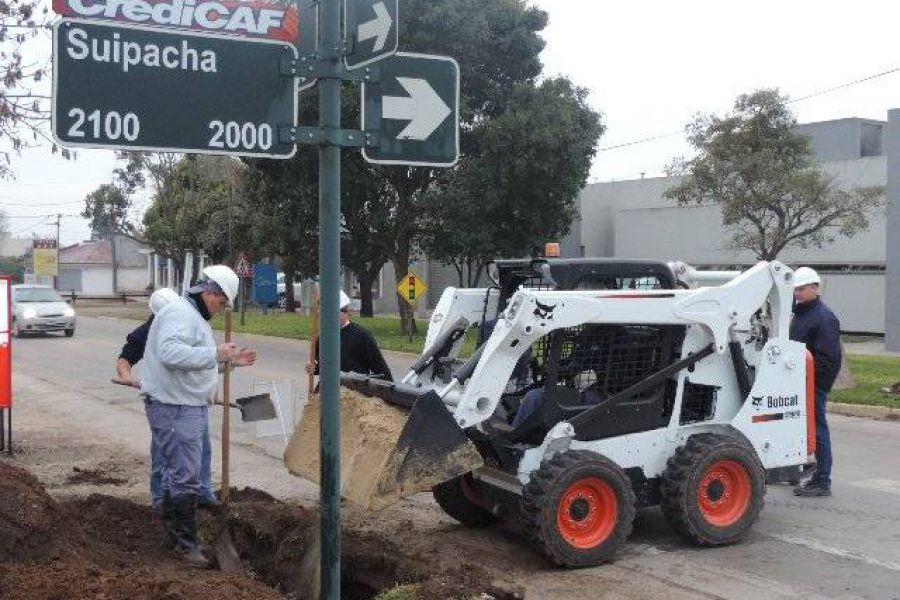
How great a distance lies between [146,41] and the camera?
341 centimetres

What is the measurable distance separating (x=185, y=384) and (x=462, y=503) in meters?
2.30

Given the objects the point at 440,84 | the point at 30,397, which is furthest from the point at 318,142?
the point at 30,397

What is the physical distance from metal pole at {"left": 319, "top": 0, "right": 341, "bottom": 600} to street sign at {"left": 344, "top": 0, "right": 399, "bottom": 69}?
0.06 metres

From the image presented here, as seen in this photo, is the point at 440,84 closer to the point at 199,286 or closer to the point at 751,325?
the point at 199,286

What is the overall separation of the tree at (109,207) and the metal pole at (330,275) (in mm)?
52861

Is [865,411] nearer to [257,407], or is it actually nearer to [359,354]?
[359,354]

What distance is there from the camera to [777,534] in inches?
275

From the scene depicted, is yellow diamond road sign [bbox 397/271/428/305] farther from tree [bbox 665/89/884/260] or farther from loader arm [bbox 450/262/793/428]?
loader arm [bbox 450/262/793/428]

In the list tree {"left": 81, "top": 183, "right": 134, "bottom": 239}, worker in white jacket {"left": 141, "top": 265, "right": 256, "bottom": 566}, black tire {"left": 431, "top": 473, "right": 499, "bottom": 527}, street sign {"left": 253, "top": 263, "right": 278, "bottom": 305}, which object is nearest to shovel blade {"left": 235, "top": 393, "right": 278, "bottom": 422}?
worker in white jacket {"left": 141, "top": 265, "right": 256, "bottom": 566}

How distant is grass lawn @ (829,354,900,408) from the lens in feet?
44.4

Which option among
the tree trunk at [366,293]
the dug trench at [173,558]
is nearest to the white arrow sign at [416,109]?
the dug trench at [173,558]

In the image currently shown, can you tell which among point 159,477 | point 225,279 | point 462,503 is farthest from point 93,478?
point 225,279

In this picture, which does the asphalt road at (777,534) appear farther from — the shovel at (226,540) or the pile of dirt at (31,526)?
the pile of dirt at (31,526)

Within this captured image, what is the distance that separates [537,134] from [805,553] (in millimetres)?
17188
